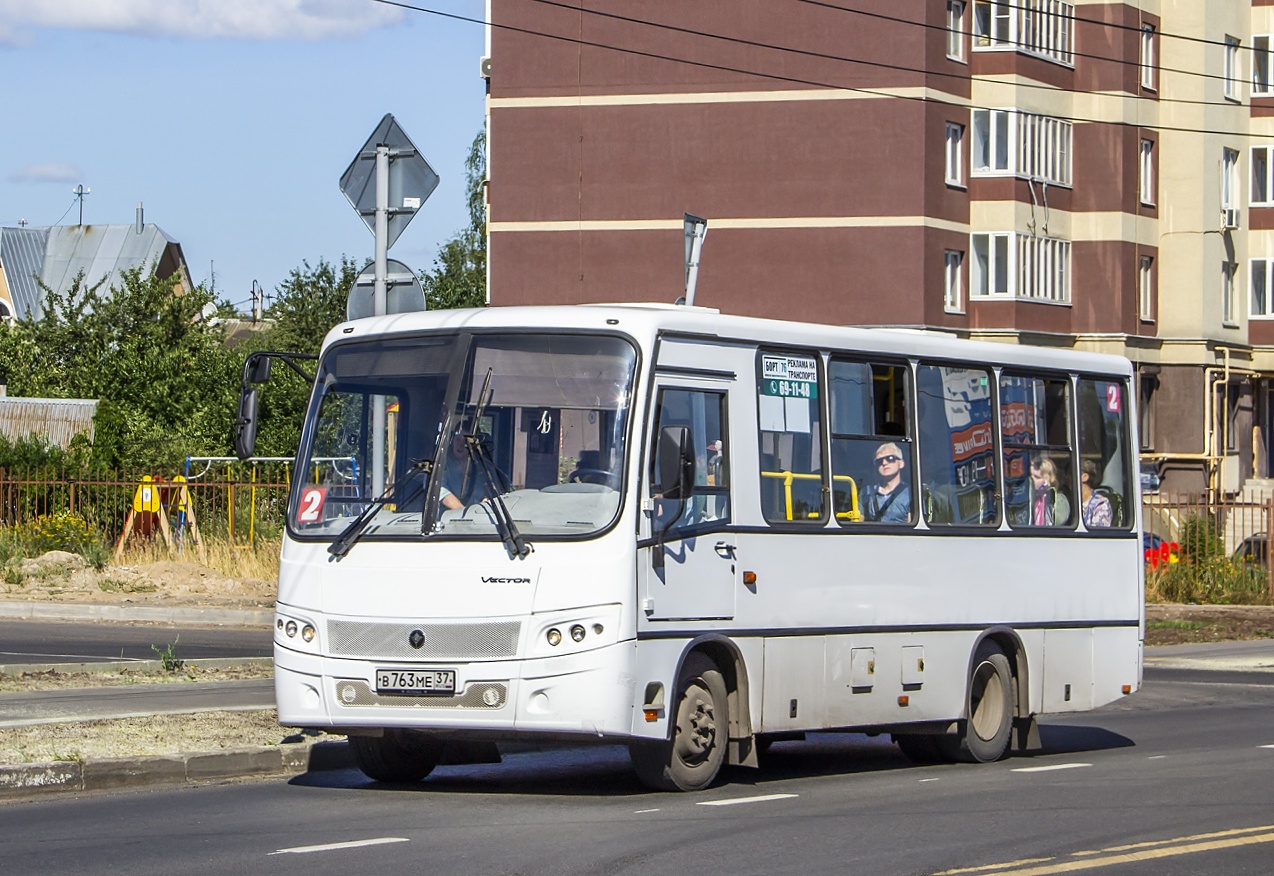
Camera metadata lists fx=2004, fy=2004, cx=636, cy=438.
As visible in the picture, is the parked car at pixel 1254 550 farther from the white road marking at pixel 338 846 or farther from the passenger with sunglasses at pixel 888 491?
the white road marking at pixel 338 846

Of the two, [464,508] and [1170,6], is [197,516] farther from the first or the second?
[1170,6]

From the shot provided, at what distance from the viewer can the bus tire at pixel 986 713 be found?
44.5 ft

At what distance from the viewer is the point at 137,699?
14750 mm

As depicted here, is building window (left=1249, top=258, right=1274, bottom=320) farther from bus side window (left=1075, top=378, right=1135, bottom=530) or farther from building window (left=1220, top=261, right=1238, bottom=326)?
bus side window (left=1075, top=378, right=1135, bottom=530)

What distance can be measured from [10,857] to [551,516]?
10.9ft

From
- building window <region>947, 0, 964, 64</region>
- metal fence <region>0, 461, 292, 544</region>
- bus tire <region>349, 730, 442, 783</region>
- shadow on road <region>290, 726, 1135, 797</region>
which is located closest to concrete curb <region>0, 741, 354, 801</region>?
shadow on road <region>290, 726, 1135, 797</region>

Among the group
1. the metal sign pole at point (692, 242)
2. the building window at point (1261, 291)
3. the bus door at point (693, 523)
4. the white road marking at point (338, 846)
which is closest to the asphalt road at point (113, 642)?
the metal sign pole at point (692, 242)

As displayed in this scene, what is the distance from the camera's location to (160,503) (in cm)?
3114

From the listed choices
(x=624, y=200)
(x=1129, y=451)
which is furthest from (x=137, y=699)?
(x=624, y=200)

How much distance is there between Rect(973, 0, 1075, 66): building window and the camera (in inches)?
2016

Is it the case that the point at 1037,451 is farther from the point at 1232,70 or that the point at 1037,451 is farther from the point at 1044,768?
the point at 1232,70

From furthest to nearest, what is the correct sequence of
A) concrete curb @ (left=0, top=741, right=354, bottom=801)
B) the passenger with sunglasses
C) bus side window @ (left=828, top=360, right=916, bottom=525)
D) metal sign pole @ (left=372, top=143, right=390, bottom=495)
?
metal sign pole @ (left=372, top=143, right=390, bottom=495) < the passenger with sunglasses < bus side window @ (left=828, top=360, right=916, bottom=525) < concrete curb @ (left=0, top=741, right=354, bottom=801)

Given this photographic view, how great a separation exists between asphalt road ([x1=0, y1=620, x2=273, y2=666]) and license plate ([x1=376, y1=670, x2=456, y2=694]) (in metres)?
8.38

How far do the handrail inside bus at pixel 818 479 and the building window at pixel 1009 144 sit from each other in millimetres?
40003
